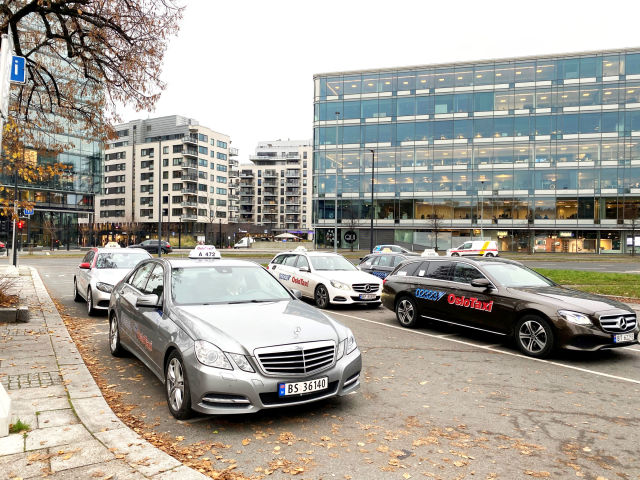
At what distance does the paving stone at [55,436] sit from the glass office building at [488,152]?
156 ft

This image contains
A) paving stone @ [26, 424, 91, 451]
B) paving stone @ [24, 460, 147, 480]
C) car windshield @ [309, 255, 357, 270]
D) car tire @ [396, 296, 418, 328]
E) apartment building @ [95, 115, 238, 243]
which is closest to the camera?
paving stone @ [24, 460, 147, 480]

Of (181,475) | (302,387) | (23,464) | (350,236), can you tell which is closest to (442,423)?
(302,387)

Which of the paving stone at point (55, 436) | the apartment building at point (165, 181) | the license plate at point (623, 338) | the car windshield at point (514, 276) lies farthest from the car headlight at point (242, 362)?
the apartment building at point (165, 181)

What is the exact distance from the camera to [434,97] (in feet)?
185

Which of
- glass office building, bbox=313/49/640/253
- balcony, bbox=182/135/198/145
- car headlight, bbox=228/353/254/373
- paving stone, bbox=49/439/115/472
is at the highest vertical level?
balcony, bbox=182/135/198/145

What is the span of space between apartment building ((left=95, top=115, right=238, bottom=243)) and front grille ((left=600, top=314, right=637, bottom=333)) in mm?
91568

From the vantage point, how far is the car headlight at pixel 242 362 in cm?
Answer: 410

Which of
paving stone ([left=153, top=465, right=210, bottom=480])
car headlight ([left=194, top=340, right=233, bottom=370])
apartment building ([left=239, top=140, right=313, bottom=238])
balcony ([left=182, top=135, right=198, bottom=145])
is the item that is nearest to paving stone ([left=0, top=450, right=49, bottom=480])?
paving stone ([left=153, top=465, right=210, bottom=480])

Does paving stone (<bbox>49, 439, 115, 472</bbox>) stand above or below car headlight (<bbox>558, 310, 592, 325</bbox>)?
below

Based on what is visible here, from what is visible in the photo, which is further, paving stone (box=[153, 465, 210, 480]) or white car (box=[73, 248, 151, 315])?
white car (box=[73, 248, 151, 315])

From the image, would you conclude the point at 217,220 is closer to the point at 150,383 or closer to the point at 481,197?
the point at 481,197

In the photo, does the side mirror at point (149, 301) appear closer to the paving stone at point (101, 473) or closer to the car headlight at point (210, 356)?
the car headlight at point (210, 356)

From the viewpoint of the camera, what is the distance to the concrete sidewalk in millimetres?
3369

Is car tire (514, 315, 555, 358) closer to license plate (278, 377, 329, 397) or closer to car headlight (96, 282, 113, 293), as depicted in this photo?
license plate (278, 377, 329, 397)
